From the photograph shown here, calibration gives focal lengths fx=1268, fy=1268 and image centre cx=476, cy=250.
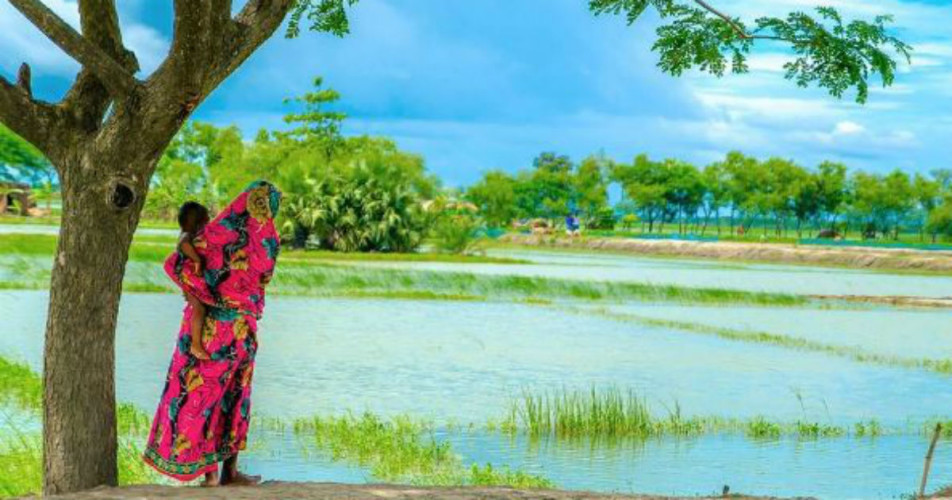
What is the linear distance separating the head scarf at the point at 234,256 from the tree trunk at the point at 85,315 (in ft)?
1.09

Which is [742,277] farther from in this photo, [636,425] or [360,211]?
[636,425]

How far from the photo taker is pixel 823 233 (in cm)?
8569

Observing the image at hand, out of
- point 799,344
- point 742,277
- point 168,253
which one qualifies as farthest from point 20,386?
point 742,277

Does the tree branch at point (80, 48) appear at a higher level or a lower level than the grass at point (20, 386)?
higher

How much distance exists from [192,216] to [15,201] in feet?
197

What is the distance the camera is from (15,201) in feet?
205

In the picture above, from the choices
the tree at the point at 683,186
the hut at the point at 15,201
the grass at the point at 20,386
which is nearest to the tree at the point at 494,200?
the tree at the point at 683,186

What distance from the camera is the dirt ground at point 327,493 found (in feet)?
19.3

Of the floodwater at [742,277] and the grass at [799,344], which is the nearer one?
the grass at [799,344]

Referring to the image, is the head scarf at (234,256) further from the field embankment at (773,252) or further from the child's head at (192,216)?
the field embankment at (773,252)

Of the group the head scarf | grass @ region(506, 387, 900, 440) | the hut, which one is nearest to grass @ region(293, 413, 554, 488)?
grass @ region(506, 387, 900, 440)

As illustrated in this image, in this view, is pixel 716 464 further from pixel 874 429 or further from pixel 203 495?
pixel 203 495

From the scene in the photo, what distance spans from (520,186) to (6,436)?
88152 millimetres

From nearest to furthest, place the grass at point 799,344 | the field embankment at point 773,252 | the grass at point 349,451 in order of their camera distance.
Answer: the grass at point 349,451 < the grass at point 799,344 < the field embankment at point 773,252
